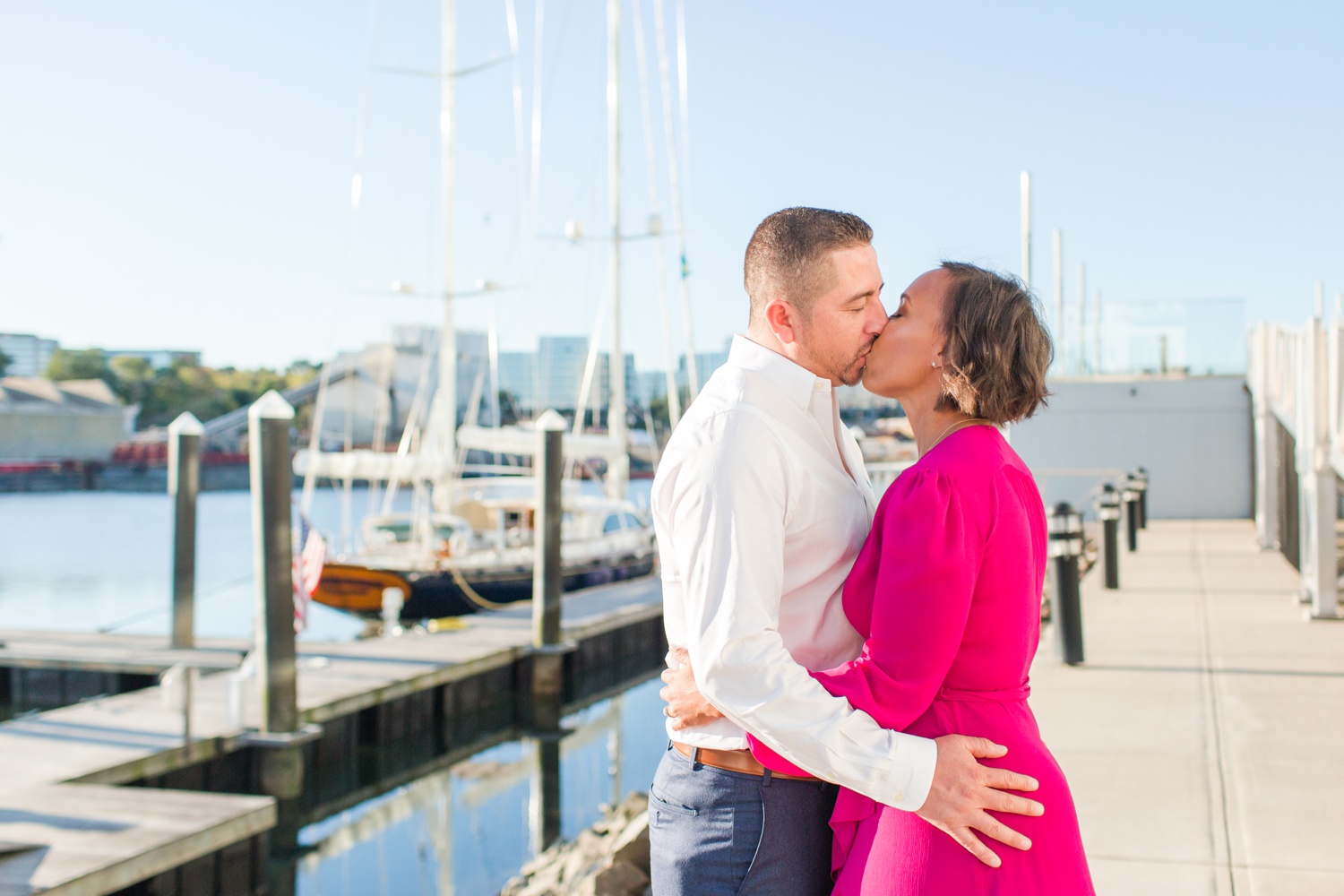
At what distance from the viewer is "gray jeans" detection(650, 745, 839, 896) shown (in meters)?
1.96

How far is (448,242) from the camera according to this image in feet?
68.5

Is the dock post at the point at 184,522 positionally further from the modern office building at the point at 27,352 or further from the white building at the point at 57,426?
the modern office building at the point at 27,352

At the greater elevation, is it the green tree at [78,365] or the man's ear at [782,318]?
the green tree at [78,365]

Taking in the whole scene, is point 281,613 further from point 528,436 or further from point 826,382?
point 528,436

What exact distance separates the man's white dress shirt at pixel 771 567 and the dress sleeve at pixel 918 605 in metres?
0.06

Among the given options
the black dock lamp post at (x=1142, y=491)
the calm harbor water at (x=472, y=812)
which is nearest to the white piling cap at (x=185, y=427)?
the calm harbor water at (x=472, y=812)

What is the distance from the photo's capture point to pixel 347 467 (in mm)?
20094

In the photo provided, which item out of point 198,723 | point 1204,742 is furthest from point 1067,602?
point 198,723

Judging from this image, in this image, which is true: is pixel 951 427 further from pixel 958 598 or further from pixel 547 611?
pixel 547 611

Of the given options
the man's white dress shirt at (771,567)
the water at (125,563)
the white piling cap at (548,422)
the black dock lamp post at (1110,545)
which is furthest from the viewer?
the water at (125,563)

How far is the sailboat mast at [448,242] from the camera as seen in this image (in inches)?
807

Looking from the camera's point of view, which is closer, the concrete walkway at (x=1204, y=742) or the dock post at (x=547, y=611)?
the concrete walkway at (x=1204, y=742)

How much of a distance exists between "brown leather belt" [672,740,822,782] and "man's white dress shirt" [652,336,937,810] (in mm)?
23

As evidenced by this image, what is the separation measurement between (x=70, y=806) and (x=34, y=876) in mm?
1064
